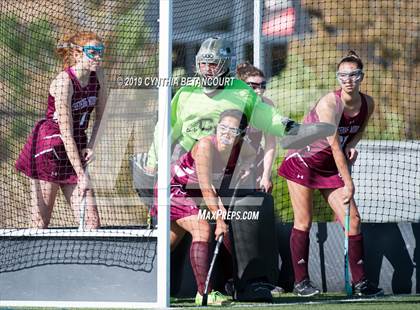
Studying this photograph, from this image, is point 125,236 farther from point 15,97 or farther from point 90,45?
point 15,97

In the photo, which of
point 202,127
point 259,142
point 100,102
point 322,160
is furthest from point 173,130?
point 322,160

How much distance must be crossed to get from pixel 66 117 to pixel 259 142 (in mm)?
1580

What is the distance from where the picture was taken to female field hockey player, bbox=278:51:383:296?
7.12 meters

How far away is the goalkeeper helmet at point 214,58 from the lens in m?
6.68

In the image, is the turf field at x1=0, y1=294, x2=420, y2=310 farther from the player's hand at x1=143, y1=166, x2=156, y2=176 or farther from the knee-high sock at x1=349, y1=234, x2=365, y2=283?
the player's hand at x1=143, y1=166, x2=156, y2=176

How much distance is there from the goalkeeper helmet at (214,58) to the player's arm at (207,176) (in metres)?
0.48

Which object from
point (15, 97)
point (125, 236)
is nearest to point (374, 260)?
point (125, 236)

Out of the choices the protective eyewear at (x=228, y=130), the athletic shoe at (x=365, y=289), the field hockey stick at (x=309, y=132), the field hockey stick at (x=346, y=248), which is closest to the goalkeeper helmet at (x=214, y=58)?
the protective eyewear at (x=228, y=130)

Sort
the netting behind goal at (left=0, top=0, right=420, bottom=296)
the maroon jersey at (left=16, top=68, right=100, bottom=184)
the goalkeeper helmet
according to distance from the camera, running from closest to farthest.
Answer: the goalkeeper helmet, the maroon jersey at (left=16, top=68, right=100, bottom=184), the netting behind goal at (left=0, top=0, right=420, bottom=296)

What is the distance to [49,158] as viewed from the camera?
7055 mm

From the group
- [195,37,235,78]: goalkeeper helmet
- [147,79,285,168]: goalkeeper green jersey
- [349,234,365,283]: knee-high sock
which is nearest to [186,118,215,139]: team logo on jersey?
[147,79,285,168]: goalkeeper green jersey

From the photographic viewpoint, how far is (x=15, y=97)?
29.8 ft

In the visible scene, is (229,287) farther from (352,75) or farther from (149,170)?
(352,75)

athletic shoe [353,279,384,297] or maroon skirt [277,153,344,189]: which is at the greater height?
maroon skirt [277,153,344,189]
